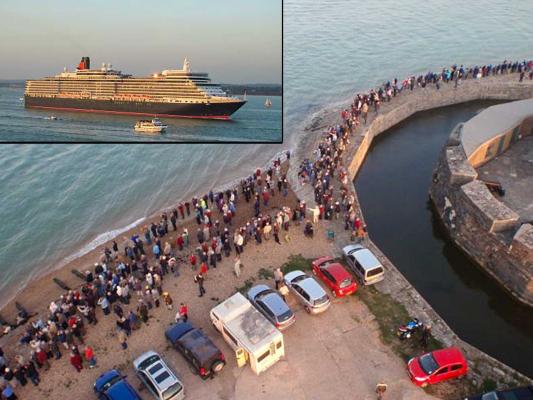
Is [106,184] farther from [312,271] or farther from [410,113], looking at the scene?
[410,113]

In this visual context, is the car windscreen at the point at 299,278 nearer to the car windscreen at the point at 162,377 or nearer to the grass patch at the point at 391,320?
the grass patch at the point at 391,320

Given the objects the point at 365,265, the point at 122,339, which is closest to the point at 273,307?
the point at 365,265

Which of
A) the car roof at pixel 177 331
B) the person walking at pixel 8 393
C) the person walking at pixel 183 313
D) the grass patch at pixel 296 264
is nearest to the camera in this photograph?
the person walking at pixel 8 393

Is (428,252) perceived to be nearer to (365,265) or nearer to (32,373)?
(365,265)

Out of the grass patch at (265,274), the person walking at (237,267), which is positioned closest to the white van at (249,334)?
the person walking at (237,267)

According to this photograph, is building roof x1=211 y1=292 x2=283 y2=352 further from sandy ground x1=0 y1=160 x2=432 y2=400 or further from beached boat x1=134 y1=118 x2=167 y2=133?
beached boat x1=134 y1=118 x2=167 y2=133

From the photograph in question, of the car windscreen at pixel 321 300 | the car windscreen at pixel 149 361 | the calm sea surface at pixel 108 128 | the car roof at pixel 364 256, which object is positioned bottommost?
the car windscreen at pixel 149 361

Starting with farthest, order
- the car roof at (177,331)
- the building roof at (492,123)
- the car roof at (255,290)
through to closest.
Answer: the building roof at (492,123)
the car roof at (255,290)
the car roof at (177,331)

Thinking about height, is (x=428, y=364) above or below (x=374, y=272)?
below
